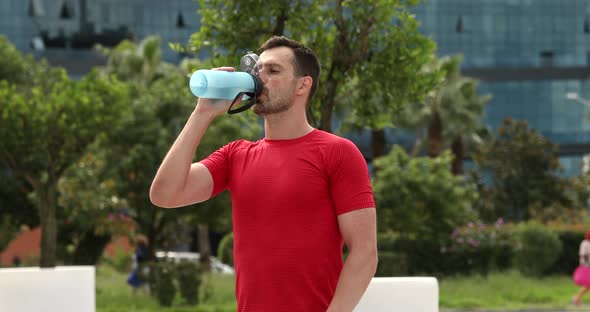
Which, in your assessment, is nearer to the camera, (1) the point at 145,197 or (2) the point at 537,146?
(1) the point at 145,197

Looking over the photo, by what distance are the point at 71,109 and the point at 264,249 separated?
17.9m

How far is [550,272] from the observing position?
34969 millimetres

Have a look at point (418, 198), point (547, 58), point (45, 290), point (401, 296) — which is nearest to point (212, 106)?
point (401, 296)

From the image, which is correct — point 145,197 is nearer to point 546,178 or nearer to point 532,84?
point 546,178

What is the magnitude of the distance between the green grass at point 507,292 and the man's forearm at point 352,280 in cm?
2037

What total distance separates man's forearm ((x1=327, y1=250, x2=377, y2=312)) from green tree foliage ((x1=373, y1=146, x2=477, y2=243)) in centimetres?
2974

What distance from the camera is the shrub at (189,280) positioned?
80.9 ft

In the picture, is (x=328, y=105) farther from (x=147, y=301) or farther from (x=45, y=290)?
(x=147, y=301)

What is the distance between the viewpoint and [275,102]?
3.90 meters

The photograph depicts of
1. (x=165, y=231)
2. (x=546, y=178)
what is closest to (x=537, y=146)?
(x=546, y=178)

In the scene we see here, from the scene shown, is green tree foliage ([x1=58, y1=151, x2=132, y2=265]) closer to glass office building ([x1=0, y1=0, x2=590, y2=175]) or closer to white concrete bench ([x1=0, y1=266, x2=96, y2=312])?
white concrete bench ([x1=0, y1=266, x2=96, y2=312])

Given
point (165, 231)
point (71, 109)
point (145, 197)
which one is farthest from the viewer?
point (165, 231)

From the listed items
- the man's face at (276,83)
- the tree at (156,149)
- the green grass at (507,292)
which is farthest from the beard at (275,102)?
the tree at (156,149)

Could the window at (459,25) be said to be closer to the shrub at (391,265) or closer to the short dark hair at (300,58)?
the shrub at (391,265)
